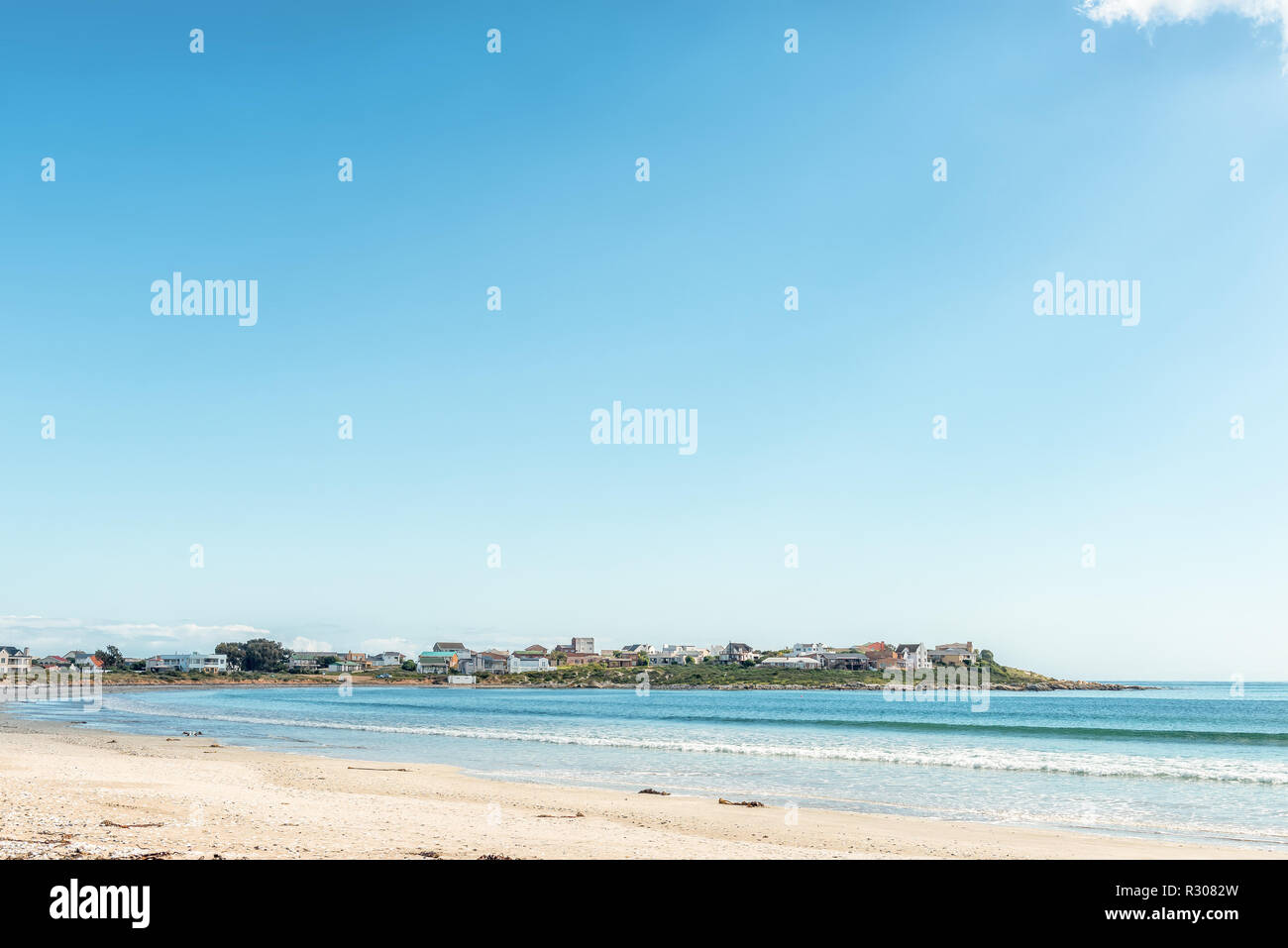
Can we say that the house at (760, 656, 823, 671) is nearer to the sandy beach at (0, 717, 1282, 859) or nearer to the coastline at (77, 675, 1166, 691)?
the coastline at (77, 675, 1166, 691)

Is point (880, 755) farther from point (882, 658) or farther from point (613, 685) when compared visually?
point (882, 658)

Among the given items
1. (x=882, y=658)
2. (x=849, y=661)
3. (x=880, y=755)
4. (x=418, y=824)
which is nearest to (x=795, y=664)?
(x=849, y=661)

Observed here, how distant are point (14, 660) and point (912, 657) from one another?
200 meters

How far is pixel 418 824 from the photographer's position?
53.4ft

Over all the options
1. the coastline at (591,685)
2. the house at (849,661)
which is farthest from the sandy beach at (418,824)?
the house at (849,661)

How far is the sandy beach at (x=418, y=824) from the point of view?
12938mm

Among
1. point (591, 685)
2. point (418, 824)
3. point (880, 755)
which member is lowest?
point (591, 685)

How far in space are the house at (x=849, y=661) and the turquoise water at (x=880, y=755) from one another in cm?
9931

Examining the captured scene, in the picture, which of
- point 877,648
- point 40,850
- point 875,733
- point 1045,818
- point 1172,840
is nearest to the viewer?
point 40,850

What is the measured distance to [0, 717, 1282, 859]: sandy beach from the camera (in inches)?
509
